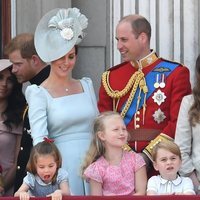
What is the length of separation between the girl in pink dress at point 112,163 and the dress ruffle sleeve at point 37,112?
0.32 m

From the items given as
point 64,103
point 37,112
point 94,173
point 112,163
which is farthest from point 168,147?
point 37,112

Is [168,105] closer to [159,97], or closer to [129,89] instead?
[159,97]

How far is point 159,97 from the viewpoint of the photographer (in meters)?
7.91

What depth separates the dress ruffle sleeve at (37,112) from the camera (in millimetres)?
7438

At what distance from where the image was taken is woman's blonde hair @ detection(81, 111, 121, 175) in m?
7.45

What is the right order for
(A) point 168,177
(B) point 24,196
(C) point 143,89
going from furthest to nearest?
(C) point 143,89 → (A) point 168,177 → (B) point 24,196

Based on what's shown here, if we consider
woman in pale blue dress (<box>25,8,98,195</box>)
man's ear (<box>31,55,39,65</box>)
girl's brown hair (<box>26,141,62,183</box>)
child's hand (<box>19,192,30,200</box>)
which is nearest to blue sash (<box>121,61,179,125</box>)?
woman in pale blue dress (<box>25,8,98,195</box>)

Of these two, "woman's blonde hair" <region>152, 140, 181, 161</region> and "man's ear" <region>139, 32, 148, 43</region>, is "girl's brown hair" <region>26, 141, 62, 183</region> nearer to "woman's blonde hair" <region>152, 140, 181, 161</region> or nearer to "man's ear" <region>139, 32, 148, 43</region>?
"woman's blonde hair" <region>152, 140, 181, 161</region>

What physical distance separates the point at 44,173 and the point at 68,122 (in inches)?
18.3

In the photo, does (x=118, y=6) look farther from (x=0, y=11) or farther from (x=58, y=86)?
(x=58, y=86)

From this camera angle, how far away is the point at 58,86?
25.1 feet

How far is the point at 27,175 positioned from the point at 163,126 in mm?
1069

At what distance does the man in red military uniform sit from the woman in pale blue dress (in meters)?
0.36

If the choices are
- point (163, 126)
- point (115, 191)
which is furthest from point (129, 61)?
point (115, 191)
